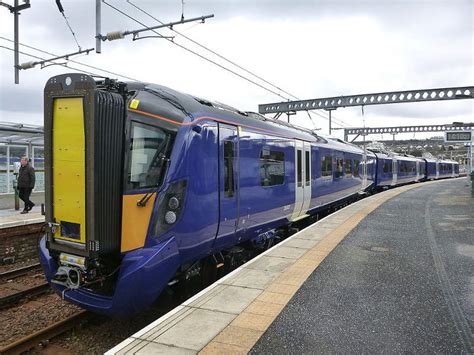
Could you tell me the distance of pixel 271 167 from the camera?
7574 mm

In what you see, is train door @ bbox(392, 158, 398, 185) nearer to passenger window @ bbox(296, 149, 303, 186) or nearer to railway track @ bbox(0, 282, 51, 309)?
passenger window @ bbox(296, 149, 303, 186)

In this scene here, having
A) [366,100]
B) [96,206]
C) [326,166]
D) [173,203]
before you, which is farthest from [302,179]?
[366,100]

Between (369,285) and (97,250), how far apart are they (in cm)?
345

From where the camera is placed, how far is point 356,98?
26953 millimetres

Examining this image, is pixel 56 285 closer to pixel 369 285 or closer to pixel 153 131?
pixel 153 131

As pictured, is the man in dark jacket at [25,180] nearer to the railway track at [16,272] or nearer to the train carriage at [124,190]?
the railway track at [16,272]

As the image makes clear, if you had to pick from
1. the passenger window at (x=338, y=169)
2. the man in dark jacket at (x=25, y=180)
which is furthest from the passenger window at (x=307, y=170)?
the man in dark jacket at (x=25, y=180)

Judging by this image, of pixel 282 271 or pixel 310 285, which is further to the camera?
pixel 282 271

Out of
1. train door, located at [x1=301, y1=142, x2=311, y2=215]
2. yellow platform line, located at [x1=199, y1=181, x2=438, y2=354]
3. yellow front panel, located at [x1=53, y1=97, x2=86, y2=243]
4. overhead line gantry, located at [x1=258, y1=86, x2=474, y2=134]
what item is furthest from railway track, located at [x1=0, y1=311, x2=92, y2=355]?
overhead line gantry, located at [x1=258, y1=86, x2=474, y2=134]

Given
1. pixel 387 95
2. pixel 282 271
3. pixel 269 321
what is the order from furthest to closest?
1. pixel 387 95
2. pixel 282 271
3. pixel 269 321

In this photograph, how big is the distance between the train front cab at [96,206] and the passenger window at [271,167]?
2.94 metres

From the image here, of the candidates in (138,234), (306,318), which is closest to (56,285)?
(138,234)

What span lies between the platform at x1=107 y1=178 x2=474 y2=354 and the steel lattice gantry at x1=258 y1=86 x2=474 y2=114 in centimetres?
2025

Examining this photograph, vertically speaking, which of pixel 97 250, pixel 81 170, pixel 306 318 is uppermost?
pixel 81 170
